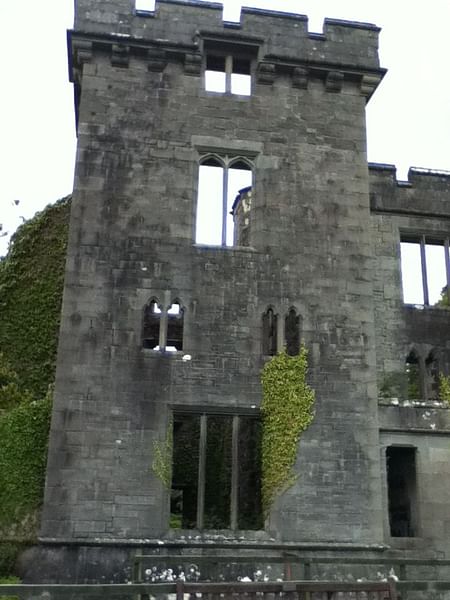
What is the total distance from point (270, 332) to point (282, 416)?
174 cm

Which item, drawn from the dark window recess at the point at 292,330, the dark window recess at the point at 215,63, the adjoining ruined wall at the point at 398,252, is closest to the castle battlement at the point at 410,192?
the adjoining ruined wall at the point at 398,252

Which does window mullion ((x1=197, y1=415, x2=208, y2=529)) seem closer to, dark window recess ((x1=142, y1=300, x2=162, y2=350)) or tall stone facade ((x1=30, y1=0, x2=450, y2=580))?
tall stone facade ((x1=30, y1=0, x2=450, y2=580))

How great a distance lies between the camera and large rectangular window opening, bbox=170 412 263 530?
15.9 m

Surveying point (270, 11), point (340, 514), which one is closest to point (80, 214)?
point (270, 11)

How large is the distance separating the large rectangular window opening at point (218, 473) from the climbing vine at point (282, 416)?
0.90 metres

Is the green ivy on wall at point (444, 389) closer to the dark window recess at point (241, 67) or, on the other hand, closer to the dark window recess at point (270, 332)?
the dark window recess at point (270, 332)

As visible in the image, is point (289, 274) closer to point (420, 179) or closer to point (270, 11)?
point (420, 179)

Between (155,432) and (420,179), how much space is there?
8807 millimetres

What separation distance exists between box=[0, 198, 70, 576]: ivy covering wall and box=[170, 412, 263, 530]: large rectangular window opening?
10.1 ft

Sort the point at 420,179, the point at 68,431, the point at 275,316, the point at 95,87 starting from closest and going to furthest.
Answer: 1. the point at 68,431
2. the point at 275,316
3. the point at 95,87
4. the point at 420,179

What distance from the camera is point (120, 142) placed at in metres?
15.3

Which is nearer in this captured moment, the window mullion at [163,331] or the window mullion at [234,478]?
the window mullion at [234,478]

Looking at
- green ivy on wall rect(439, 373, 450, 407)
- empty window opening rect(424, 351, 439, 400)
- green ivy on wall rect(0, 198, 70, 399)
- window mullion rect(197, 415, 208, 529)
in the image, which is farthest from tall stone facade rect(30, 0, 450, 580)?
green ivy on wall rect(0, 198, 70, 399)

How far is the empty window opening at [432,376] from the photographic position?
15961mm
